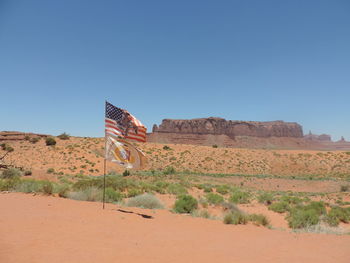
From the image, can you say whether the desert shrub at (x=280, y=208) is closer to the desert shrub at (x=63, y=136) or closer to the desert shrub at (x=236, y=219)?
the desert shrub at (x=236, y=219)

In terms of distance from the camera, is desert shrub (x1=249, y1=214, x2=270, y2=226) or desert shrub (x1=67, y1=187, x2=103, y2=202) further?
desert shrub (x1=67, y1=187, x2=103, y2=202)

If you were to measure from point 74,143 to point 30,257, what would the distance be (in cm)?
5007

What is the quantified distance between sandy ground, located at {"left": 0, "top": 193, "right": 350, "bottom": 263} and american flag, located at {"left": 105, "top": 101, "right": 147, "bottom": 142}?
3360 millimetres

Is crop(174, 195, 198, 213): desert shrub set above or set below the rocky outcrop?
below

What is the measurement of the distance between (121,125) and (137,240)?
194 inches

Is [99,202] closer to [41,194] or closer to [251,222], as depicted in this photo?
[41,194]

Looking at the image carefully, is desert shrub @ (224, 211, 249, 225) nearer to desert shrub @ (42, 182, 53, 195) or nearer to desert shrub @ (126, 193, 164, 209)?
desert shrub @ (126, 193, 164, 209)

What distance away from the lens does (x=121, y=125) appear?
1029 centimetres

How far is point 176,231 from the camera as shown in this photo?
27.8 ft

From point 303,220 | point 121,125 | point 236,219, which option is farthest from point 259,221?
point 121,125

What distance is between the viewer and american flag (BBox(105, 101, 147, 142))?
1016 centimetres

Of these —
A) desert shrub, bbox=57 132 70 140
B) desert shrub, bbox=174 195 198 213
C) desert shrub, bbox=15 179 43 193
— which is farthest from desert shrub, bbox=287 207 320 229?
desert shrub, bbox=57 132 70 140

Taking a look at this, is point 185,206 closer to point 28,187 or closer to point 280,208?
point 280,208

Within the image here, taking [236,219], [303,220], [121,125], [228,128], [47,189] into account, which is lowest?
[303,220]
